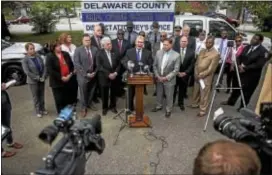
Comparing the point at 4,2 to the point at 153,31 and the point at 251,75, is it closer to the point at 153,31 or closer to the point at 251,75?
the point at 153,31

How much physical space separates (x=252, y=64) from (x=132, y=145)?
3.11 m

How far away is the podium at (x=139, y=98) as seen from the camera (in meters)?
6.05

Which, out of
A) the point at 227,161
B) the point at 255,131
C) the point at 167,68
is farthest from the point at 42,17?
the point at 227,161

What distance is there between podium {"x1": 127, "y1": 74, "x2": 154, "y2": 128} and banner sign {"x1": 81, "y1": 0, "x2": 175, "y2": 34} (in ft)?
12.2

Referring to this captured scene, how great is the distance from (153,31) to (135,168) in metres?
4.93

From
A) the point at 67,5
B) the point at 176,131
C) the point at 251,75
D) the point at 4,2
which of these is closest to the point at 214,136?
the point at 176,131

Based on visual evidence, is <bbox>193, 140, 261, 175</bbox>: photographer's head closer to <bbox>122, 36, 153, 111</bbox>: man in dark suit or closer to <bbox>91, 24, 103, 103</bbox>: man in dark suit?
<bbox>122, 36, 153, 111</bbox>: man in dark suit

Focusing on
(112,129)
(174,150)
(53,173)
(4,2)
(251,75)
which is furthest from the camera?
(4,2)

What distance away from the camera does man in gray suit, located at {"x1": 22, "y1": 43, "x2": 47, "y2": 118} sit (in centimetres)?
662

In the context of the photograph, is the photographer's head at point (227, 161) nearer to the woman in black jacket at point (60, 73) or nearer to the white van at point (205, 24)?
the woman in black jacket at point (60, 73)

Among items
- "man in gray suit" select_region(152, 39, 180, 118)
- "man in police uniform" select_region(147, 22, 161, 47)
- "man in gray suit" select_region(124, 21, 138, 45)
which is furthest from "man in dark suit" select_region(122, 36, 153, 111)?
"man in police uniform" select_region(147, 22, 161, 47)

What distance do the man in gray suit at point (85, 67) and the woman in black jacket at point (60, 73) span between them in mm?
172

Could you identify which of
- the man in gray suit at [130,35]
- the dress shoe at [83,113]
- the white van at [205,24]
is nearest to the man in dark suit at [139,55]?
the dress shoe at [83,113]

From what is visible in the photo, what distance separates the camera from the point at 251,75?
686 cm
